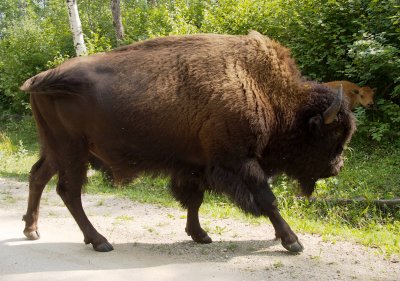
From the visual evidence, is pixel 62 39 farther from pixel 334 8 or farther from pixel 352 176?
pixel 352 176

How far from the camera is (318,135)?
4801 mm

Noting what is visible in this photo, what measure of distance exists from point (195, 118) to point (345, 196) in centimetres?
391

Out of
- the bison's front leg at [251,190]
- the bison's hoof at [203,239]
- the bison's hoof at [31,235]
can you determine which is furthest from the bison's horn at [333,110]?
the bison's hoof at [31,235]

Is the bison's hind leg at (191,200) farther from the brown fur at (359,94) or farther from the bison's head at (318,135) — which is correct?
the brown fur at (359,94)

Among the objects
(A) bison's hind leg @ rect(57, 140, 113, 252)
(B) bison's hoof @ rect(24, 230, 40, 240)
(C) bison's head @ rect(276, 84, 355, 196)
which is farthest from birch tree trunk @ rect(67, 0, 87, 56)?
(C) bison's head @ rect(276, 84, 355, 196)

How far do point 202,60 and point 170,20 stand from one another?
7.39 m

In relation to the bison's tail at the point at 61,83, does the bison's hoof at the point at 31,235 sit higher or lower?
lower

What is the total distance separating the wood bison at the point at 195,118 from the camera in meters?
4.49

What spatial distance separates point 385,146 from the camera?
9562 millimetres

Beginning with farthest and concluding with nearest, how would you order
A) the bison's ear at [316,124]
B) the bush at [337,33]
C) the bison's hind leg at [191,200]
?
the bush at [337,33], the bison's hind leg at [191,200], the bison's ear at [316,124]

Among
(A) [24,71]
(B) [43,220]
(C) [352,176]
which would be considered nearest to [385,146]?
(C) [352,176]

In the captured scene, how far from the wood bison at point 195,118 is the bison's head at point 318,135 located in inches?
0.4

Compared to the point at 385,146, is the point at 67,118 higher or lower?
higher

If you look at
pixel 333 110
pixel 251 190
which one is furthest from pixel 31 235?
pixel 333 110
